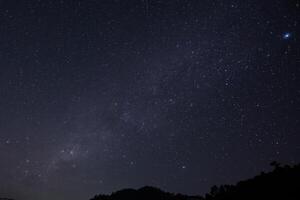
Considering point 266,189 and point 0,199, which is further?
point 0,199

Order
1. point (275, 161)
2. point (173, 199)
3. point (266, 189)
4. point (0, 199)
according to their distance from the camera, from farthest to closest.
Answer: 1. point (0, 199)
2. point (173, 199)
3. point (275, 161)
4. point (266, 189)

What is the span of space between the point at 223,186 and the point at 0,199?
190 ft

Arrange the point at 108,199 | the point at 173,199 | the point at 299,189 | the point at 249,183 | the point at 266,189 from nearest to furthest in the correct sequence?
the point at 299,189, the point at 266,189, the point at 249,183, the point at 173,199, the point at 108,199

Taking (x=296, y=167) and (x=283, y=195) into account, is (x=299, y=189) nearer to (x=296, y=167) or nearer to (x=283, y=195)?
(x=283, y=195)

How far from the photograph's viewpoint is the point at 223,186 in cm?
5394

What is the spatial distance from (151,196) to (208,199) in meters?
36.4

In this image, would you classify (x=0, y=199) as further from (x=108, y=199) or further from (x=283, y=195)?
(x=283, y=195)

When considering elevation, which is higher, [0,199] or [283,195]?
[0,199]

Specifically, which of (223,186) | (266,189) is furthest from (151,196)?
(266,189)

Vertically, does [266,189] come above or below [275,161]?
below

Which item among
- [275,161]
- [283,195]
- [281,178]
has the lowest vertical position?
[283,195]

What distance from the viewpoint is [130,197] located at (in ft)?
248

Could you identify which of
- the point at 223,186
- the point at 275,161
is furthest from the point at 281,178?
the point at 223,186

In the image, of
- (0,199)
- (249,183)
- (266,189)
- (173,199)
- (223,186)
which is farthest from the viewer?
(0,199)
